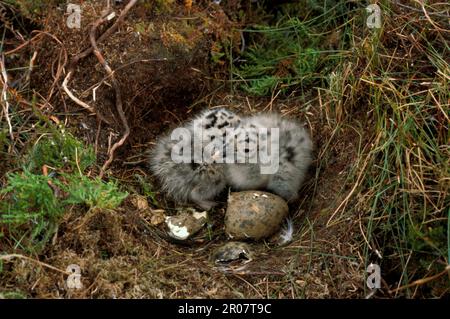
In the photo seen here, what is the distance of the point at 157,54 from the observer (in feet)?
15.4

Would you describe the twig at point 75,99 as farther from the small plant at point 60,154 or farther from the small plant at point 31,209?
the small plant at point 31,209

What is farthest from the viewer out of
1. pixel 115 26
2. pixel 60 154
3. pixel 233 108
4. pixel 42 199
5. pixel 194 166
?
pixel 233 108

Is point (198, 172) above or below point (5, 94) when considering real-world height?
below

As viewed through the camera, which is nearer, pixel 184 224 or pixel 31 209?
pixel 31 209

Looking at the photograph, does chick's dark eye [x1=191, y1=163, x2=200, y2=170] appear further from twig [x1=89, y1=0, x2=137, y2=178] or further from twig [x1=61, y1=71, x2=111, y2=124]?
twig [x1=61, y1=71, x2=111, y2=124]

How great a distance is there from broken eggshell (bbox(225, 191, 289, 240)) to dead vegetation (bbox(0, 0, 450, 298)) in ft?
0.38

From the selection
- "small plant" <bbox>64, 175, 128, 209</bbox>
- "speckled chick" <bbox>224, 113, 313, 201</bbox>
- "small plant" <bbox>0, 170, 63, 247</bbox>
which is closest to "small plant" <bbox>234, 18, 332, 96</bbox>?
"speckled chick" <bbox>224, 113, 313, 201</bbox>

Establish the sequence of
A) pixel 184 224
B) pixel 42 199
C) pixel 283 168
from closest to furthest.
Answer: pixel 42 199 < pixel 184 224 < pixel 283 168

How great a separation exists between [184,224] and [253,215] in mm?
466

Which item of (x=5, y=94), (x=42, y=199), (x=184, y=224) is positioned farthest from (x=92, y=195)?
(x=5, y=94)

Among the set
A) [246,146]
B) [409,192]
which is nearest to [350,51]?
[246,146]

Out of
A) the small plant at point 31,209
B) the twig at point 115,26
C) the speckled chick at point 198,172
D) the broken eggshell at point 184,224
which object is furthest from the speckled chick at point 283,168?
the small plant at point 31,209

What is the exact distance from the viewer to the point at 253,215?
159 inches

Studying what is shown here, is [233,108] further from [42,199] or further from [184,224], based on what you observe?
[42,199]
